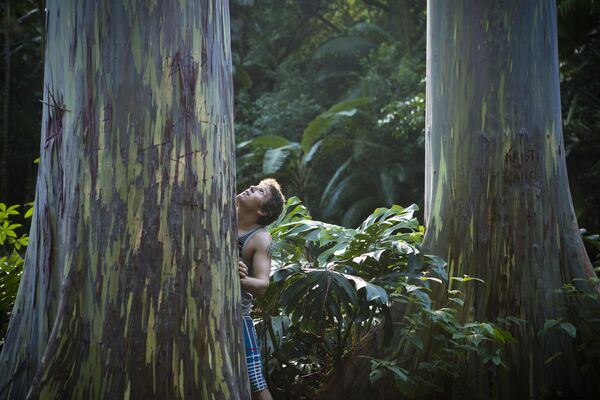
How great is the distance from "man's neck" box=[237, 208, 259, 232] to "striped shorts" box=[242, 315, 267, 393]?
539 mm

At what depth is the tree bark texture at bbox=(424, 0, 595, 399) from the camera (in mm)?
5078

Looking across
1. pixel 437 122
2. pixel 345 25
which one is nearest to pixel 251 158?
pixel 345 25

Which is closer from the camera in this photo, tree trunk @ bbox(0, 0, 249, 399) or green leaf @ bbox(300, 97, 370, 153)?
tree trunk @ bbox(0, 0, 249, 399)

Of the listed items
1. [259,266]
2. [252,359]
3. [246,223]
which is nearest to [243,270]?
[259,266]

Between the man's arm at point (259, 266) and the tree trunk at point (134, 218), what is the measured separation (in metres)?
0.47

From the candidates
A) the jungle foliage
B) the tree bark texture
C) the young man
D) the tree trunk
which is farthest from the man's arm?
the tree bark texture

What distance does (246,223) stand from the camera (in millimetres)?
4375

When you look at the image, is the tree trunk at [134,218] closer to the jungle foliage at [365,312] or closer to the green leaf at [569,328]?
the jungle foliage at [365,312]

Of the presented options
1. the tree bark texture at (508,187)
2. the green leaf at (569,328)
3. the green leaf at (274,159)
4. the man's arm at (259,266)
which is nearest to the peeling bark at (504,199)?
the tree bark texture at (508,187)

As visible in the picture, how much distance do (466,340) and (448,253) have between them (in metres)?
0.68

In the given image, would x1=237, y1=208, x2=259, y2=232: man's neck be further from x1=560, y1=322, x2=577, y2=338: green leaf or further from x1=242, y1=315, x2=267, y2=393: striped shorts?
x1=560, y1=322, x2=577, y2=338: green leaf

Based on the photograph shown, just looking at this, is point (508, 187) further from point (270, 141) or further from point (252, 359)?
point (270, 141)

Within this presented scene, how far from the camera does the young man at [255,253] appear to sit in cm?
409

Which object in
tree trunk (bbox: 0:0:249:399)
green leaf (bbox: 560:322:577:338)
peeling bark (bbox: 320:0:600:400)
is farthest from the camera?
peeling bark (bbox: 320:0:600:400)
